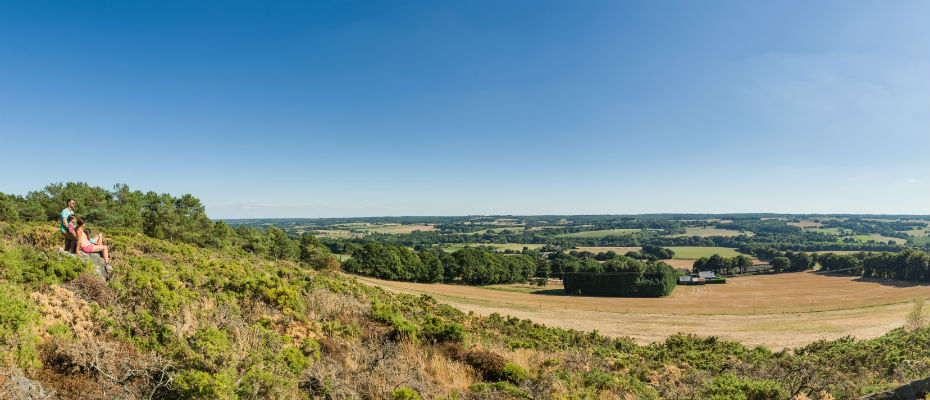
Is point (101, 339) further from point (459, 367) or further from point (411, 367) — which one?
point (459, 367)

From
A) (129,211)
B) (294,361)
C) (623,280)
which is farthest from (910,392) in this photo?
(623,280)

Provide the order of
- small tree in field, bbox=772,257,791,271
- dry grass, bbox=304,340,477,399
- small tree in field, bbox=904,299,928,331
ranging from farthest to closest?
small tree in field, bbox=772,257,791,271 → small tree in field, bbox=904,299,928,331 → dry grass, bbox=304,340,477,399

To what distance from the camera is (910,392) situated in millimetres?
5340

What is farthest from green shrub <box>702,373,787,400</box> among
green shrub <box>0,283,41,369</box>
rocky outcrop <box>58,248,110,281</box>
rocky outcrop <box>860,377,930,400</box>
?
rocky outcrop <box>58,248,110,281</box>

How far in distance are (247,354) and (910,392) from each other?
10436mm

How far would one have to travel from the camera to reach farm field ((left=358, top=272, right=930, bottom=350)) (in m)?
28.9

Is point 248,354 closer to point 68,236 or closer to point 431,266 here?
point 68,236

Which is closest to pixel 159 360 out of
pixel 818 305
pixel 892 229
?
pixel 818 305

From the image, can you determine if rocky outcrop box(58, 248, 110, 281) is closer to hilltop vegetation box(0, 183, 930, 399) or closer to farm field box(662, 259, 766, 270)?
hilltop vegetation box(0, 183, 930, 399)

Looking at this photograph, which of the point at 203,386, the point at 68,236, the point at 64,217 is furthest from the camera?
the point at 64,217

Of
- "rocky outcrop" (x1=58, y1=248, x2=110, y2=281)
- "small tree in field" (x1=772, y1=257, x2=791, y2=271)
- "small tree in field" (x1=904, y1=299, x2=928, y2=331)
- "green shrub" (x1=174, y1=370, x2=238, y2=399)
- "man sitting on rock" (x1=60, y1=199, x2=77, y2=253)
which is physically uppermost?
"man sitting on rock" (x1=60, y1=199, x2=77, y2=253)

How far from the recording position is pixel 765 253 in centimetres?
10031

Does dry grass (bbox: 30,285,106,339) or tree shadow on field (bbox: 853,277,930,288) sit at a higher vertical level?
dry grass (bbox: 30,285,106,339)

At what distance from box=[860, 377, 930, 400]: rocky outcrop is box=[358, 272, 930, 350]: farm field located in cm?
2081
